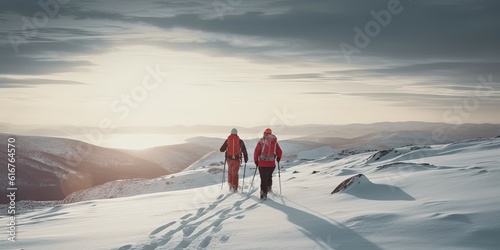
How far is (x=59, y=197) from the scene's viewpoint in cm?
5434

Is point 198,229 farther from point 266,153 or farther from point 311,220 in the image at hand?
point 266,153

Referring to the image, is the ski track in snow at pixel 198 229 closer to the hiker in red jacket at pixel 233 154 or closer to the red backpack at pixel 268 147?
the red backpack at pixel 268 147

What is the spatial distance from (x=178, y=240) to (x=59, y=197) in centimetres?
5037

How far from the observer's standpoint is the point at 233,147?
1966 cm

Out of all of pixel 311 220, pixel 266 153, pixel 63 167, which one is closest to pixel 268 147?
pixel 266 153

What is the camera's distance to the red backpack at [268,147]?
1602 cm

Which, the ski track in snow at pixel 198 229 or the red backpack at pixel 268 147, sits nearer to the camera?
the ski track in snow at pixel 198 229

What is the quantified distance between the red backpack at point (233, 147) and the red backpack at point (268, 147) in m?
3.66

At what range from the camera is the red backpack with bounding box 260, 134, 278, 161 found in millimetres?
16016

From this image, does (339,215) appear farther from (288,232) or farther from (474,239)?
(474,239)

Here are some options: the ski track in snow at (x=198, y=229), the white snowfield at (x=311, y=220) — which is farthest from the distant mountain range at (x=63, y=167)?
the ski track in snow at (x=198, y=229)

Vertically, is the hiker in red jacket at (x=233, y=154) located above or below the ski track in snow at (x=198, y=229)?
above

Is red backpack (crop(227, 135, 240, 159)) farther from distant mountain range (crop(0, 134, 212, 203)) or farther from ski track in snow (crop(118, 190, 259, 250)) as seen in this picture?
distant mountain range (crop(0, 134, 212, 203))

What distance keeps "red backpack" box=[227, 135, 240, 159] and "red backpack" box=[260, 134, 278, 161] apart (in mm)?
3656
